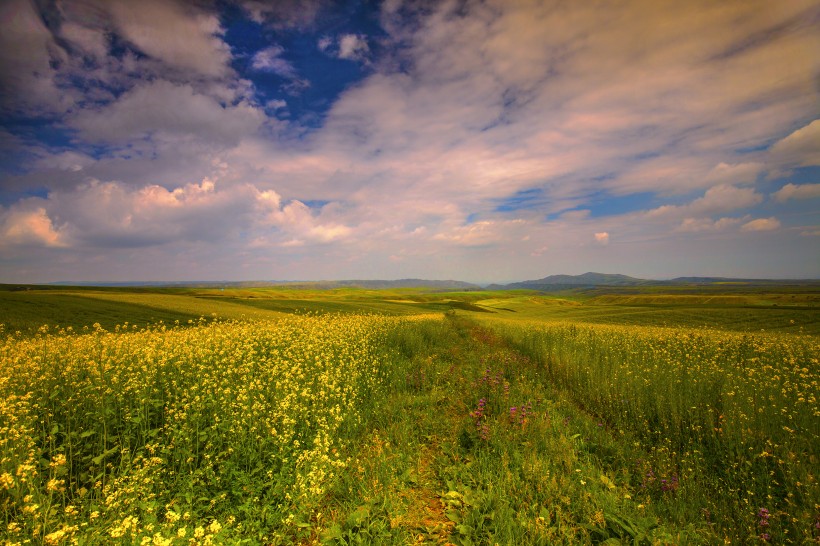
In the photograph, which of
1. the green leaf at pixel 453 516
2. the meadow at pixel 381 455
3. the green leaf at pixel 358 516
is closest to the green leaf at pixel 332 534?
the meadow at pixel 381 455

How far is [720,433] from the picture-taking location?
17.3 feet

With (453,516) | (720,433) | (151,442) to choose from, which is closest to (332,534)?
(453,516)

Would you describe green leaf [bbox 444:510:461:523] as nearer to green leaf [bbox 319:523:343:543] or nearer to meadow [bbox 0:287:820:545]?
meadow [bbox 0:287:820:545]

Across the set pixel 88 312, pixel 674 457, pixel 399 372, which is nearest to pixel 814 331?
pixel 674 457

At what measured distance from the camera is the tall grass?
12.6 ft

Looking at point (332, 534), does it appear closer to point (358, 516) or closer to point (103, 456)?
point (358, 516)

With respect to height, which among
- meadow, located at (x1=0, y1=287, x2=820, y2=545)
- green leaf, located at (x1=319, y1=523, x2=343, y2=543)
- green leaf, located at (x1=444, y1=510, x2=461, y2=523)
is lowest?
green leaf, located at (x1=444, y1=510, x2=461, y2=523)

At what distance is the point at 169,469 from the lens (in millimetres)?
4617

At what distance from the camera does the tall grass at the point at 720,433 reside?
383cm

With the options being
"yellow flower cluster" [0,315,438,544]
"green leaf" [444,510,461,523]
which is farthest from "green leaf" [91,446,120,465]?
"green leaf" [444,510,461,523]

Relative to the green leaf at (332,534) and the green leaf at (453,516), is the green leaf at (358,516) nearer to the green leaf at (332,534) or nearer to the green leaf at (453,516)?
the green leaf at (332,534)

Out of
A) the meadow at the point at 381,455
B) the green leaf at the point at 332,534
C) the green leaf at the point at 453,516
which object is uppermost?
the meadow at the point at 381,455

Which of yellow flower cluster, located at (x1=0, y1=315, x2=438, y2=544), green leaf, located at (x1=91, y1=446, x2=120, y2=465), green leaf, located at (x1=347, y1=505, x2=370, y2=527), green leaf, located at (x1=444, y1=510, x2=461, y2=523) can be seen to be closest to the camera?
yellow flower cluster, located at (x1=0, y1=315, x2=438, y2=544)

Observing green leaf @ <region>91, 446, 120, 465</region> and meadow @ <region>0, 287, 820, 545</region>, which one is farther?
green leaf @ <region>91, 446, 120, 465</region>
